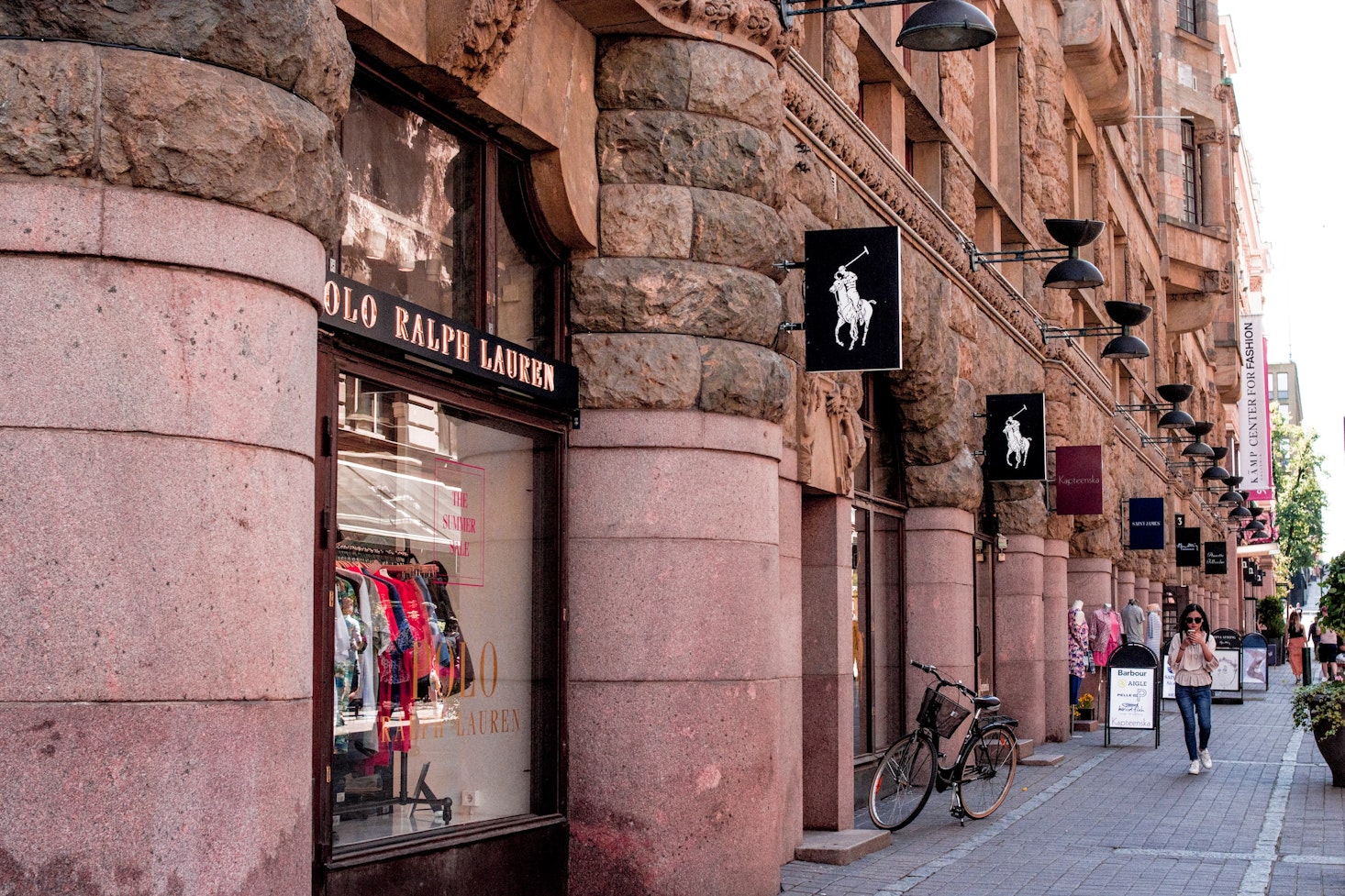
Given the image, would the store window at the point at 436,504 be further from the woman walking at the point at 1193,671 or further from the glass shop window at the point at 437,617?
the woman walking at the point at 1193,671

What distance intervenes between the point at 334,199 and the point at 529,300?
3266 millimetres

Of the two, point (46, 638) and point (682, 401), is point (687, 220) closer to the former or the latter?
point (682, 401)

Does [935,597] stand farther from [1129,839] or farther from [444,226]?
[444,226]

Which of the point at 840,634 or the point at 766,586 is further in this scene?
the point at 840,634

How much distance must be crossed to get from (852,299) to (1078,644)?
14519 millimetres

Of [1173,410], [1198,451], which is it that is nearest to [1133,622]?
[1173,410]

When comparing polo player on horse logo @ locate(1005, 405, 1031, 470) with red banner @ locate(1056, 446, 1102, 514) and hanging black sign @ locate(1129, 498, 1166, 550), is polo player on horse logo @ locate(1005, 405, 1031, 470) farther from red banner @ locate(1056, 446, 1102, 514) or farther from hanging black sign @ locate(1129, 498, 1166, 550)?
hanging black sign @ locate(1129, 498, 1166, 550)

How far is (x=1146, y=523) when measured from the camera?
28719 millimetres

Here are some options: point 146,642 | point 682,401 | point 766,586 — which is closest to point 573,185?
point 682,401

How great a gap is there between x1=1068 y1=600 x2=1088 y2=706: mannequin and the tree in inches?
3216

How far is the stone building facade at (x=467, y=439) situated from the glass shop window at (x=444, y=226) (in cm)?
3

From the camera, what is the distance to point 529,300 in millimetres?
9258

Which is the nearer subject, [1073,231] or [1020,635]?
[1073,231]

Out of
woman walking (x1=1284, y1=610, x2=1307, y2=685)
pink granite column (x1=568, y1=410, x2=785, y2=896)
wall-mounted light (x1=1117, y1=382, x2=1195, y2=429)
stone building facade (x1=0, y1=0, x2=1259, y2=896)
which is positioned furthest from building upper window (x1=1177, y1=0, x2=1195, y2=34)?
pink granite column (x1=568, y1=410, x2=785, y2=896)
